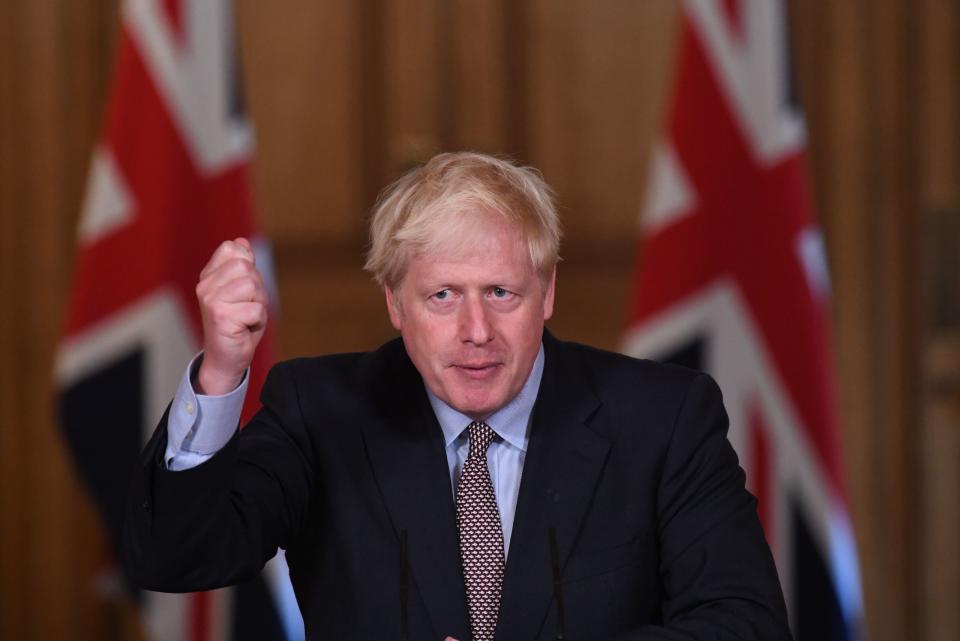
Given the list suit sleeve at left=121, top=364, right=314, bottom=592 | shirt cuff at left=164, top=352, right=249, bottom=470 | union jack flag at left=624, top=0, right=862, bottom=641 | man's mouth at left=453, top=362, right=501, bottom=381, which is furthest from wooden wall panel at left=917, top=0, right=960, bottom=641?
shirt cuff at left=164, top=352, right=249, bottom=470

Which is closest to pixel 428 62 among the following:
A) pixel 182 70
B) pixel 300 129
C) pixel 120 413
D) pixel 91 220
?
pixel 300 129

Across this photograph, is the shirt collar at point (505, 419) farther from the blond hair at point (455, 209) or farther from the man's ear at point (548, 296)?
the blond hair at point (455, 209)

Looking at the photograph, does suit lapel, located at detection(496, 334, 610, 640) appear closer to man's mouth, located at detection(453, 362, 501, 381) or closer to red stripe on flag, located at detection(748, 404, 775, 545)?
man's mouth, located at detection(453, 362, 501, 381)

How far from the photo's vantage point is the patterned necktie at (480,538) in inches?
70.3

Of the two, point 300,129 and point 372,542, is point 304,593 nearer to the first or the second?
point 372,542

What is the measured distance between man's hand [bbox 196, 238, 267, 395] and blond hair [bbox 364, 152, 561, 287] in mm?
277

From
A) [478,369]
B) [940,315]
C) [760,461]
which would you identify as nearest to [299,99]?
[760,461]

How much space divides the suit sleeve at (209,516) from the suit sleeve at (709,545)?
1.69 ft

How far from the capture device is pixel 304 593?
1891 mm

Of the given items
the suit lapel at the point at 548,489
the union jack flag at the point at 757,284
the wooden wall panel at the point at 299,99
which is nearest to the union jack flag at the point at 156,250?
the wooden wall panel at the point at 299,99

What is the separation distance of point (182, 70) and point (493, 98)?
94 centimetres

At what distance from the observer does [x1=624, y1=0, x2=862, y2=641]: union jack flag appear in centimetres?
342

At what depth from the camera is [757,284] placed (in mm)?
3484

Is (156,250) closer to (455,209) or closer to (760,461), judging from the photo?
(760,461)
